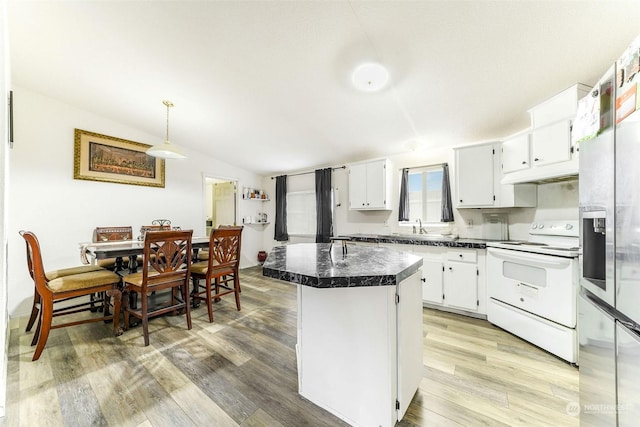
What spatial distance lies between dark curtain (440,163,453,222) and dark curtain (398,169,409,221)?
52 cm

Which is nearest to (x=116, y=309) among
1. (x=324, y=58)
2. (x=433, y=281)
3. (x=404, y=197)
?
(x=324, y=58)

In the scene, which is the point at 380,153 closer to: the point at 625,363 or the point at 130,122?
the point at 625,363

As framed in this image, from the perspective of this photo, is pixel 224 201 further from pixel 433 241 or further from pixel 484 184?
pixel 484 184

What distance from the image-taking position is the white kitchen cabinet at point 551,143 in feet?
6.54

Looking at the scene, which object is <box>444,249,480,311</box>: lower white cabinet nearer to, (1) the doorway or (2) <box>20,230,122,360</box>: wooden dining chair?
(2) <box>20,230,122,360</box>: wooden dining chair

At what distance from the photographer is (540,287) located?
2027 millimetres

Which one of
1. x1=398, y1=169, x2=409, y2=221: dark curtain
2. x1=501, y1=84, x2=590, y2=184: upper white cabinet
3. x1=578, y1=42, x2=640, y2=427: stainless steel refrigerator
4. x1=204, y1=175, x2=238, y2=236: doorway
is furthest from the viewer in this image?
x1=204, y1=175, x2=238, y2=236: doorway

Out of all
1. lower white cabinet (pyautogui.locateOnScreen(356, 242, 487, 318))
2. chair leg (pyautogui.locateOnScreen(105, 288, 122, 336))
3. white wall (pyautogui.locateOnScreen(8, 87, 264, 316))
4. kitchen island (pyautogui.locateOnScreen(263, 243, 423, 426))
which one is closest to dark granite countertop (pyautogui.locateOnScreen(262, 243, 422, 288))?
kitchen island (pyautogui.locateOnScreen(263, 243, 423, 426))

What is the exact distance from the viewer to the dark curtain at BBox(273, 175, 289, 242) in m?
5.21

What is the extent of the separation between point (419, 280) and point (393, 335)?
0.46m

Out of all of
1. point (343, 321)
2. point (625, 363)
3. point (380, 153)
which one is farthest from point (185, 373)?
point (380, 153)

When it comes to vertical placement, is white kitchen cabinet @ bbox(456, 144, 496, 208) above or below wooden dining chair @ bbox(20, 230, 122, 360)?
above

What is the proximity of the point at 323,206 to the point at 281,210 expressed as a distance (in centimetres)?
121

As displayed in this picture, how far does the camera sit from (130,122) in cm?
362
